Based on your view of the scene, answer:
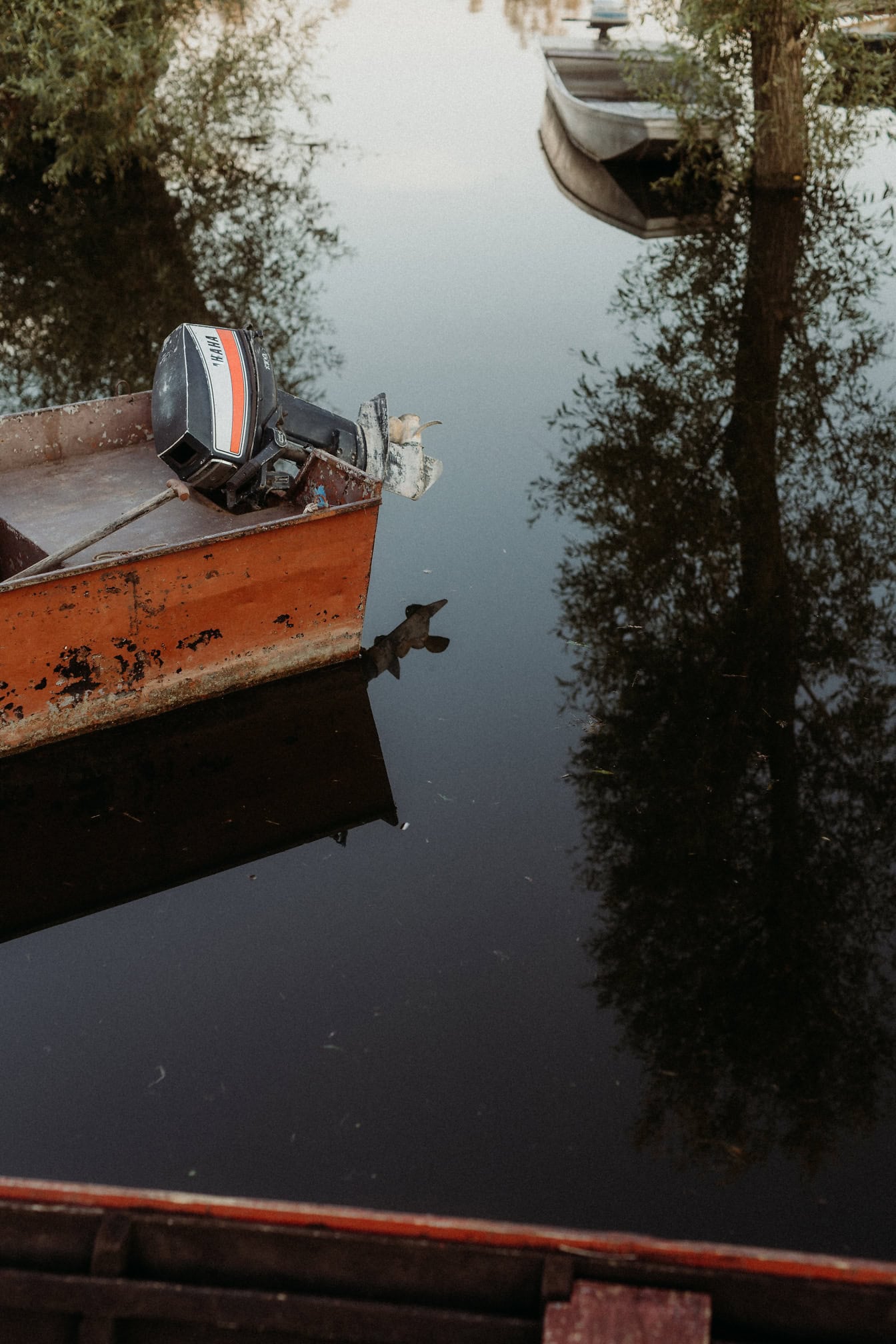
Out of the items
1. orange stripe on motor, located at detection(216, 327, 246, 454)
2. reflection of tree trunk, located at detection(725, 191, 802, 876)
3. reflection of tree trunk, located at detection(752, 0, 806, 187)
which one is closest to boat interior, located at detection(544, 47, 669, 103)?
reflection of tree trunk, located at detection(752, 0, 806, 187)

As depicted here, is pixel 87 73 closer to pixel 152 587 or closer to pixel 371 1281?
pixel 152 587

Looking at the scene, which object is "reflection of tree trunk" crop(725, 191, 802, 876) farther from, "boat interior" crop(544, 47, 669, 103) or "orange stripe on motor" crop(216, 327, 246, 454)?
"boat interior" crop(544, 47, 669, 103)

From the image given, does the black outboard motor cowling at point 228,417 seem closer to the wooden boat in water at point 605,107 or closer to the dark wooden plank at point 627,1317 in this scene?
the dark wooden plank at point 627,1317

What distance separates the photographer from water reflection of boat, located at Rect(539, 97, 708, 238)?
1292cm

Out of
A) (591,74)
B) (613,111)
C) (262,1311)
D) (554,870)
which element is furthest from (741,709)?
(591,74)

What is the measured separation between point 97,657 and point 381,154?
12426 millimetres

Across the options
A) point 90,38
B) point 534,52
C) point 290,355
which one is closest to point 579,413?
point 290,355

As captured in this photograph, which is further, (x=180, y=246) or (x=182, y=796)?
(x=180, y=246)

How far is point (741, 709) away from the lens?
19.0ft

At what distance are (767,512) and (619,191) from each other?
816cm

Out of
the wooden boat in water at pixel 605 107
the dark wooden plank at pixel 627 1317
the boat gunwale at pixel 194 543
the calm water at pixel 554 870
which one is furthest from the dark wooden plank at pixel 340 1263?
the wooden boat in water at pixel 605 107

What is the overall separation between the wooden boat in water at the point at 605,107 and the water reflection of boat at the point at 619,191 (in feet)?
0.54

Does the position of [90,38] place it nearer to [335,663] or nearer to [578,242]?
[578,242]

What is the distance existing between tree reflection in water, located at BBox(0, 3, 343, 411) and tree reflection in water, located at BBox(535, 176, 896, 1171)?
2.90 m
